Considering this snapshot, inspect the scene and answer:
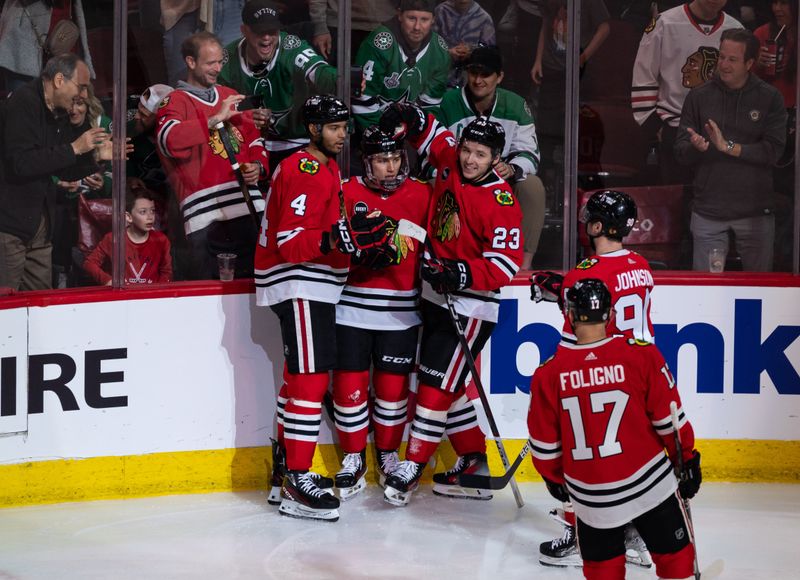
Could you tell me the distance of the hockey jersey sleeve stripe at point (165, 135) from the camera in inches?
175

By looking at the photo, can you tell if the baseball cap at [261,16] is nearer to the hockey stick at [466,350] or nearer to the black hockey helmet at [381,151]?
the black hockey helmet at [381,151]

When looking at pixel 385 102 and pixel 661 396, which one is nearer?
pixel 661 396

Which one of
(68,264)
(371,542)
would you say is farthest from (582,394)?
(68,264)

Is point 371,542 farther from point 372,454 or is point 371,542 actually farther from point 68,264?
point 68,264

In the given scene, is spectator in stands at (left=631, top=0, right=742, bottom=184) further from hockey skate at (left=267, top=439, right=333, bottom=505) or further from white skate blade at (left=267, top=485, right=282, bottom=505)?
white skate blade at (left=267, top=485, right=282, bottom=505)

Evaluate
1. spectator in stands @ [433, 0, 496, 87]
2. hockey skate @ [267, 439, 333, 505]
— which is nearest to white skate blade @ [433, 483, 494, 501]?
hockey skate @ [267, 439, 333, 505]

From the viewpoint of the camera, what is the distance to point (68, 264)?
4355mm

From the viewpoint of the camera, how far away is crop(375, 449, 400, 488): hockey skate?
175 inches

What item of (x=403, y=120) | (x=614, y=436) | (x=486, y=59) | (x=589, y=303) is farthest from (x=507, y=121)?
(x=614, y=436)

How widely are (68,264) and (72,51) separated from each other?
A: 0.71 m

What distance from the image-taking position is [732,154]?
4797 millimetres

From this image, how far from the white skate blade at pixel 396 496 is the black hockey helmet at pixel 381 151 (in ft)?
3.30

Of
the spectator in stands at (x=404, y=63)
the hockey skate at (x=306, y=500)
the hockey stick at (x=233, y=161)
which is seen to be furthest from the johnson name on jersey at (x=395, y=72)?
the hockey skate at (x=306, y=500)

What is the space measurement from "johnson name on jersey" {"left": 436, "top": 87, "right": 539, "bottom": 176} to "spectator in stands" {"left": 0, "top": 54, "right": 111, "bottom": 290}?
4.19 ft
